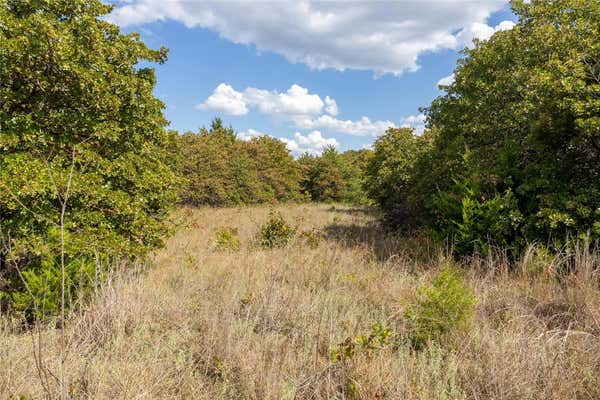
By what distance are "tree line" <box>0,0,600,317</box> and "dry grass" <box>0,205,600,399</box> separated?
70 centimetres

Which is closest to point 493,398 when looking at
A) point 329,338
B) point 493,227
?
point 329,338

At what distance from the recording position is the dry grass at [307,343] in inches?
92.4

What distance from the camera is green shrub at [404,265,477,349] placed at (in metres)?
3.14

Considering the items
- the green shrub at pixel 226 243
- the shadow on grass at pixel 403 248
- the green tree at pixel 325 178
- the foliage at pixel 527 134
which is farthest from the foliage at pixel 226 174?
the foliage at pixel 527 134

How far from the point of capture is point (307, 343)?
9.83ft

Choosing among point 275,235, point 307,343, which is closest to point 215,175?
point 275,235

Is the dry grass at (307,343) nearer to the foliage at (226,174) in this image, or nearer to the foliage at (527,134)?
the foliage at (527,134)

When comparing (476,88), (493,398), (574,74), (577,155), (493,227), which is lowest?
(493,398)

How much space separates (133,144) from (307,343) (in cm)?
423

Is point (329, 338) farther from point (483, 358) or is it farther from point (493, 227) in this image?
point (493, 227)

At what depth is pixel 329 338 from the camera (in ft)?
9.82

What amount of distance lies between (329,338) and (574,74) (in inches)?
220

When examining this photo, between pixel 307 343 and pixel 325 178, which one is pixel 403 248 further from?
pixel 325 178

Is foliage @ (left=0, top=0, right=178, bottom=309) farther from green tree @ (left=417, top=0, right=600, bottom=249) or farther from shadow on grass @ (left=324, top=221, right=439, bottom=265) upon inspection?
green tree @ (left=417, top=0, right=600, bottom=249)
